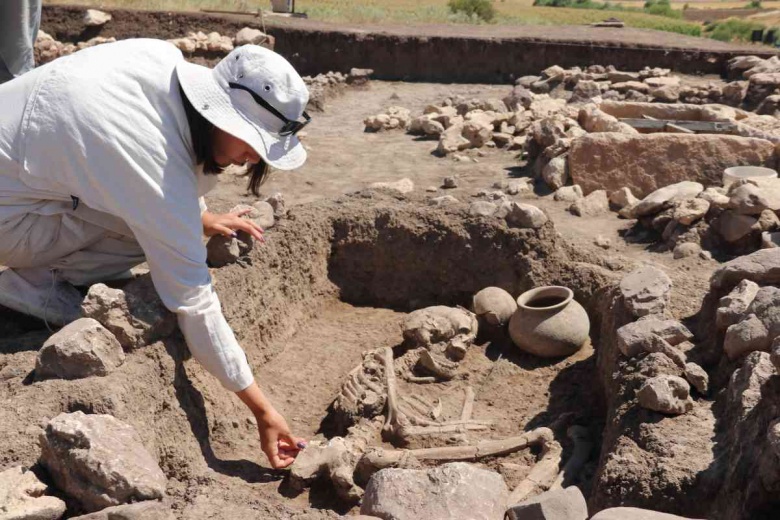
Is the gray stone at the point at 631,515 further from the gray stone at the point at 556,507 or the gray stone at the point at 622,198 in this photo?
the gray stone at the point at 622,198

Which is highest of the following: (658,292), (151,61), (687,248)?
(151,61)

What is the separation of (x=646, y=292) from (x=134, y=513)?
305 cm

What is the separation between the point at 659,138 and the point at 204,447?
17.9ft

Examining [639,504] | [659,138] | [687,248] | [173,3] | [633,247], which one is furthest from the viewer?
[173,3]

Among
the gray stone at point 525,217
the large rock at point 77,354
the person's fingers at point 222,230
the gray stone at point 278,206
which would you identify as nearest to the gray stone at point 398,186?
the gray stone at point 525,217

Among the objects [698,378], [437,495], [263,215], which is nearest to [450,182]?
[263,215]

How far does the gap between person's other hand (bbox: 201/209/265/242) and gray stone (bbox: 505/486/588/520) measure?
A: 7.42 feet

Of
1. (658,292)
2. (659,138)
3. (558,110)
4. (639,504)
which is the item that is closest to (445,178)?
(659,138)

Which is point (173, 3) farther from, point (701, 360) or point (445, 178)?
point (701, 360)

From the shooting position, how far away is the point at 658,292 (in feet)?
16.7

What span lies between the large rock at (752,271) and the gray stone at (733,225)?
139 cm

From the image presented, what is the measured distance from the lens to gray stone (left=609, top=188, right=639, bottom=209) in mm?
8031

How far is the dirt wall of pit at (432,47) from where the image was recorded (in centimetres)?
1441

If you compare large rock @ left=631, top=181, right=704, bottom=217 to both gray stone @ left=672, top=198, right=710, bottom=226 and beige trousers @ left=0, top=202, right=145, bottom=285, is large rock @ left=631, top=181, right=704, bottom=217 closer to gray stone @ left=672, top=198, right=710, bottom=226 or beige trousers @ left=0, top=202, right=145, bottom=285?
gray stone @ left=672, top=198, right=710, bottom=226
